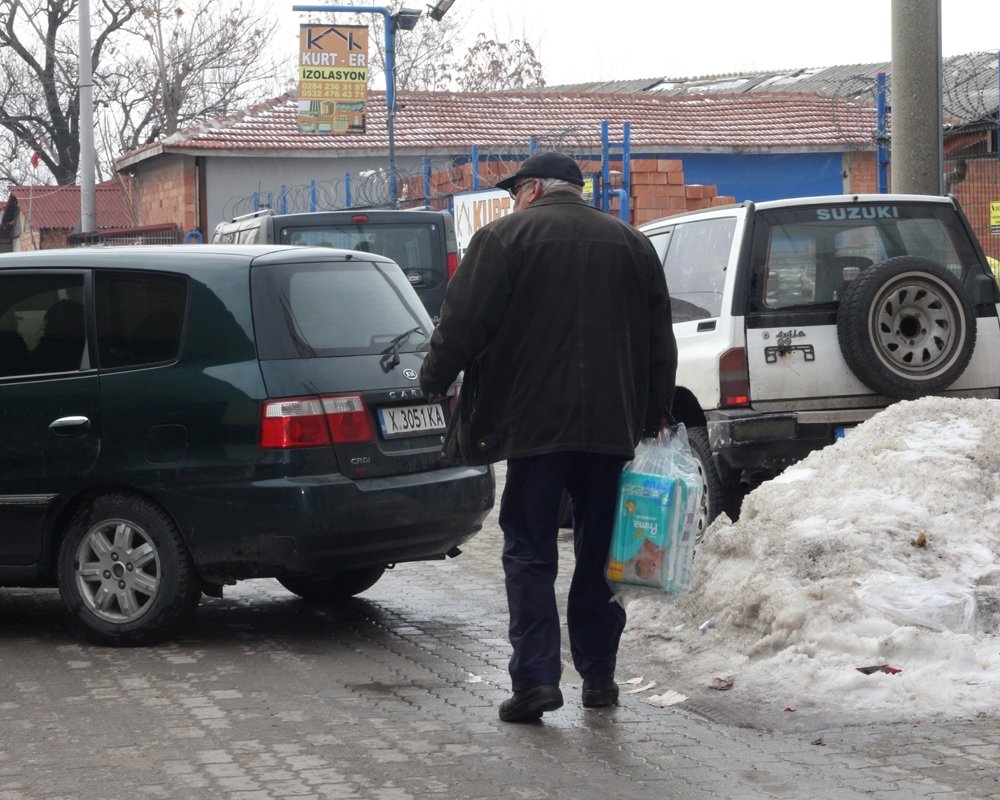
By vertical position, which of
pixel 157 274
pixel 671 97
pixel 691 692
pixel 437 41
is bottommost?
pixel 691 692

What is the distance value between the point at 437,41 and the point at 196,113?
905 centimetres

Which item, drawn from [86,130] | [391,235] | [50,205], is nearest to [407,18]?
[86,130]

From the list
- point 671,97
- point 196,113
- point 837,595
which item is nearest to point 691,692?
point 837,595

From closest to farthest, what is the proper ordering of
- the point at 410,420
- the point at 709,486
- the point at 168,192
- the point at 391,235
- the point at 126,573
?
1. the point at 126,573
2. the point at 410,420
3. the point at 709,486
4. the point at 391,235
5. the point at 168,192

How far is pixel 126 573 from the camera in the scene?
652 cm

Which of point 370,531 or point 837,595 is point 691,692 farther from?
point 370,531

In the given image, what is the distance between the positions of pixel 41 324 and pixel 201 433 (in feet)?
3.37

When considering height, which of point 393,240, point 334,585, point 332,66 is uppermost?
point 332,66

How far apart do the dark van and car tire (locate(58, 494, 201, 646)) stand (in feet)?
31.9

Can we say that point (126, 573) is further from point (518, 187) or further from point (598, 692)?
point (518, 187)

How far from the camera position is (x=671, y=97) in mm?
39656

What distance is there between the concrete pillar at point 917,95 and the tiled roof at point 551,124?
2240cm

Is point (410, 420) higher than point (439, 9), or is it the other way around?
point (439, 9)

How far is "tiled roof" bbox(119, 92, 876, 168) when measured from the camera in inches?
1342
